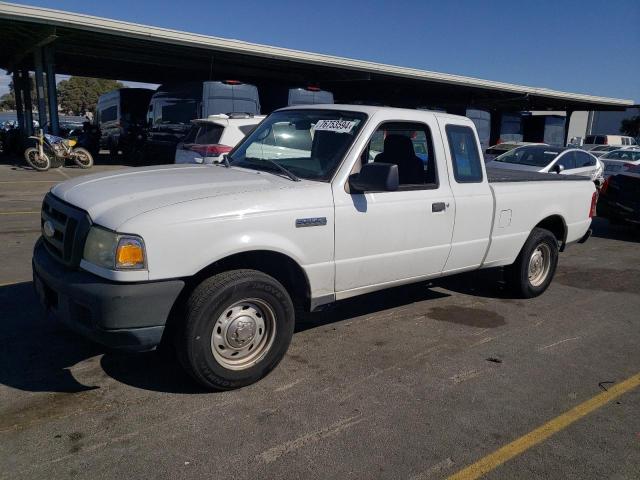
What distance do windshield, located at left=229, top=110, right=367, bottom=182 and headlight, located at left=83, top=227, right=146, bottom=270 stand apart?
1429 millimetres

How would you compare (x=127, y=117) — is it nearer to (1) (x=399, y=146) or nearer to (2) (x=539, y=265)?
(2) (x=539, y=265)

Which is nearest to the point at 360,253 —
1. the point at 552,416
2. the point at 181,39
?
the point at 552,416

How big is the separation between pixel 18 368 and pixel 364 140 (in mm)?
2972

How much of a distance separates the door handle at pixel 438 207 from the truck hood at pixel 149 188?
48.5 inches

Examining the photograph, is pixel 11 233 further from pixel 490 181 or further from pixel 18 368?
pixel 490 181

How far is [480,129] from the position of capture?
22.5m

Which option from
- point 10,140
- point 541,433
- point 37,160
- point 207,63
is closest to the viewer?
point 541,433

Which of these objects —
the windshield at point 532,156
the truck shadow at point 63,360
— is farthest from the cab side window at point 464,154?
the windshield at point 532,156

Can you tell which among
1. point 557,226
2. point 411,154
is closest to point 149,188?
point 411,154

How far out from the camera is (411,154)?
4.75m

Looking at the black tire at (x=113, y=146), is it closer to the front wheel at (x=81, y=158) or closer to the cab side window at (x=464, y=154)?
the front wheel at (x=81, y=158)

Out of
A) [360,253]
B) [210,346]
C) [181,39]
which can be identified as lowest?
[210,346]

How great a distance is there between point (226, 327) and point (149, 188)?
1.04 meters

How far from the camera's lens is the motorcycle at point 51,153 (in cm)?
1694
